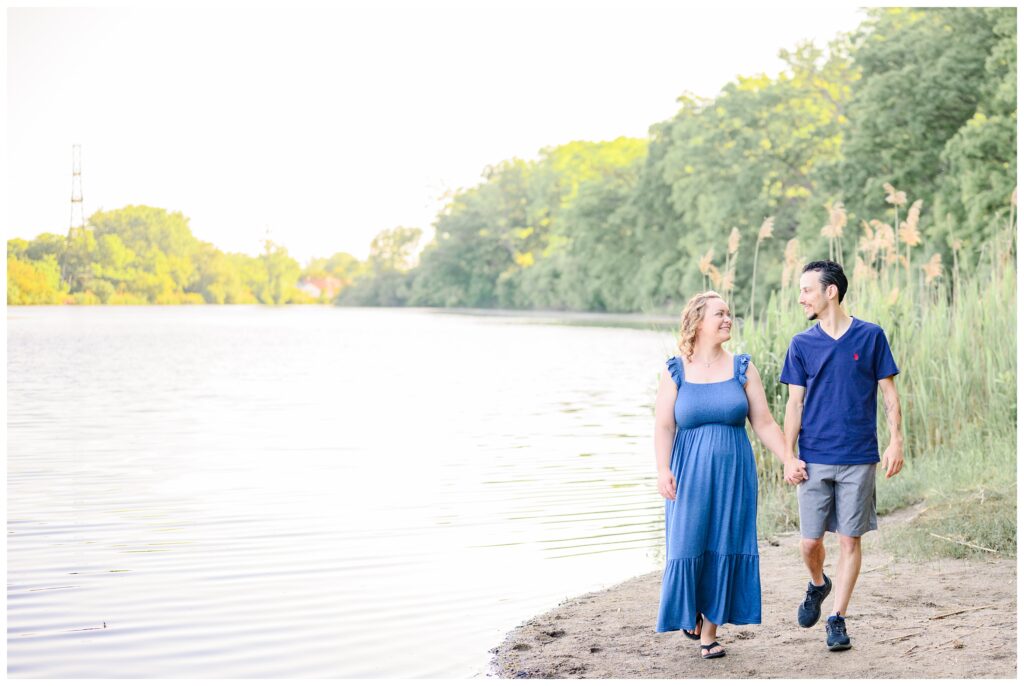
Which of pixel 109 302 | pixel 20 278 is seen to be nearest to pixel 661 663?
pixel 20 278

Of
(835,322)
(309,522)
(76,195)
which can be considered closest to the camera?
(835,322)

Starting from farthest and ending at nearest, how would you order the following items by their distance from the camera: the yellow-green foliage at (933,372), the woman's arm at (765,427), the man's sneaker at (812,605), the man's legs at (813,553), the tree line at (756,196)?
the tree line at (756,196) < the yellow-green foliage at (933,372) < the man's sneaker at (812,605) < the man's legs at (813,553) < the woman's arm at (765,427)

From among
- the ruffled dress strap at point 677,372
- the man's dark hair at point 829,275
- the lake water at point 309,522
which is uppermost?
the man's dark hair at point 829,275

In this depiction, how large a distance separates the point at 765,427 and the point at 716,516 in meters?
0.39

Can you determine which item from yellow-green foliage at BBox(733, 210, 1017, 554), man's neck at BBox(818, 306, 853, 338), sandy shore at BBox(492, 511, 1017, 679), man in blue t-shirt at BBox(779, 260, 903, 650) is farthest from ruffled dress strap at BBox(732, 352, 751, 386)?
yellow-green foliage at BBox(733, 210, 1017, 554)

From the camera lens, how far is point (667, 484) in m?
4.68

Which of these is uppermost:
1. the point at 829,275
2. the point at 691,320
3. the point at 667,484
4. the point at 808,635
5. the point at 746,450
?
the point at 829,275

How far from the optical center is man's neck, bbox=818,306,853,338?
15.6 feet

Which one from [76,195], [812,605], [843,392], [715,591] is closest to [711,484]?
[715,591]

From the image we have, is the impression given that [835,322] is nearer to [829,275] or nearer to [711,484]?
[829,275]

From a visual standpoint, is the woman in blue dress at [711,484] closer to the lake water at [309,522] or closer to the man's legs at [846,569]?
the man's legs at [846,569]

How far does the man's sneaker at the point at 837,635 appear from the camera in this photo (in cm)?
477

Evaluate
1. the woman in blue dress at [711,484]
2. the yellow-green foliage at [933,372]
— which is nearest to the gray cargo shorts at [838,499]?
the woman in blue dress at [711,484]

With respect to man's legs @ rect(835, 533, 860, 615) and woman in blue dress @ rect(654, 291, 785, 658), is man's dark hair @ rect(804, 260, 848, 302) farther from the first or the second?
man's legs @ rect(835, 533, 860, 615)
